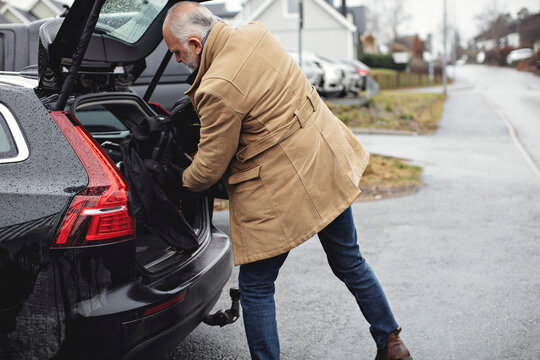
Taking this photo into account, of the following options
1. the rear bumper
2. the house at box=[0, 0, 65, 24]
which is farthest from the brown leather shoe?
the house at box=[0, 0, 65, 24]

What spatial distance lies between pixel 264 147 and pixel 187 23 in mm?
638

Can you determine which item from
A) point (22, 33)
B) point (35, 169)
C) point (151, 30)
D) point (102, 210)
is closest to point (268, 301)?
point (102, 210)

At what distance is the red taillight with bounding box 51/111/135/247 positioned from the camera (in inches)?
96.5

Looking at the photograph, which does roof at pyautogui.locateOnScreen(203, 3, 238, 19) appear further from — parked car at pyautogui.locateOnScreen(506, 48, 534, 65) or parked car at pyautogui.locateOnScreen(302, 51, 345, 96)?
parked car at pyautogui.locateOnScreen(302, 51, 345, 96)

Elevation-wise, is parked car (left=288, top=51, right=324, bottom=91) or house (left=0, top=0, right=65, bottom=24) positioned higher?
house (left=0, top=0, right=65, bottom=24)

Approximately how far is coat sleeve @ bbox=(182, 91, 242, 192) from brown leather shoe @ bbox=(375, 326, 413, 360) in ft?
4.10

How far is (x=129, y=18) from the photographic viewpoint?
3391mm

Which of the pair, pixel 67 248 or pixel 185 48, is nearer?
pixel 67 248

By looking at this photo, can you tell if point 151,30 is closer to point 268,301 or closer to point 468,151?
point 268,301

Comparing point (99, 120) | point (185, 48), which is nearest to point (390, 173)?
point (99, 120)

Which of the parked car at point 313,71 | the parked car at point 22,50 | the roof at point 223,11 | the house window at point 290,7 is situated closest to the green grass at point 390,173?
the parked car at point 22,50

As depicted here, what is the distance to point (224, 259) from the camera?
3246 millimetres

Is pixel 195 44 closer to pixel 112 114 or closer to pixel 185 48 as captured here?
pixel 185 48

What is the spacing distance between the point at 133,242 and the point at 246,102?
0.76 m
